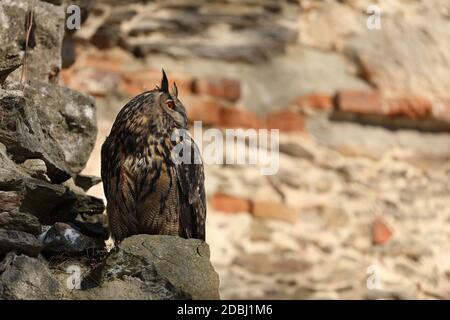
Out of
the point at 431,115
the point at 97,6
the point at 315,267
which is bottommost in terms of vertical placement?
the point at 315,267

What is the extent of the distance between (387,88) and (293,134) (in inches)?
21.7

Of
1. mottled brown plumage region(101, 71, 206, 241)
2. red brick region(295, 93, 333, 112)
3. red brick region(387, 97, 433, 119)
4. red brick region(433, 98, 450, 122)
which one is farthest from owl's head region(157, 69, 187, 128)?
red brick region(433, 98, 450, 122)

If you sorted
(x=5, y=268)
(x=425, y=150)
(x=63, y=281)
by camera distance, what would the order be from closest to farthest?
(x=5, y=268) → (x=63, y=281) → (x=425, y=150)

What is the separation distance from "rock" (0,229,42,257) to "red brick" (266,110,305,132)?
2.29 m

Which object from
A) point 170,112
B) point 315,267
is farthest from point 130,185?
point 315,267

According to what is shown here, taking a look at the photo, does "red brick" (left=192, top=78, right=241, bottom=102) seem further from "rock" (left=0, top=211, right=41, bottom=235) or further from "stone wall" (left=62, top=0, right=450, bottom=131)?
"rock" (left=0, top=211, right=41, bottom=235)

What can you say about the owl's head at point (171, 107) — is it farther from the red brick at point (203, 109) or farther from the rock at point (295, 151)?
the rock at point (295, 151)

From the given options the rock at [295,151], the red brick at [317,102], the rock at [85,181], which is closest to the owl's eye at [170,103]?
the rock at [85,181]

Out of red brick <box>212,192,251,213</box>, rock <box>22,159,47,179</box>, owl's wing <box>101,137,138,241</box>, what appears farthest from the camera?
red brick <box>212,192,251,213</box>

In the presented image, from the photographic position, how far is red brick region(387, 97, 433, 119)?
4301 mm

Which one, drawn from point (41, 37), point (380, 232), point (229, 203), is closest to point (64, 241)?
point (41, 37)

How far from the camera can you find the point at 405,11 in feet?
14.7

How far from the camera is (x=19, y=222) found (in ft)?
6.95

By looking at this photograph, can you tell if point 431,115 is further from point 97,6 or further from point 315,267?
point 97,6
